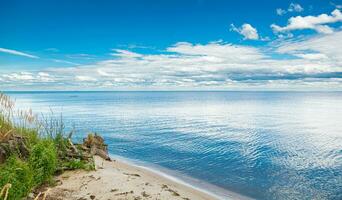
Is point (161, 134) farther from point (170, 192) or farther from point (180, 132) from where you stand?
point (170, 192)

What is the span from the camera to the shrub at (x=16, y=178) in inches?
358

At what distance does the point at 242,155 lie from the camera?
24281 mm

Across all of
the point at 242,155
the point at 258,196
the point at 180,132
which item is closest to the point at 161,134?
the point at 180,132

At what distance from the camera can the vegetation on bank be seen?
961cm

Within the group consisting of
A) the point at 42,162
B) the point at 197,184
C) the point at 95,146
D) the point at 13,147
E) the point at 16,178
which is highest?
the point at 13,147

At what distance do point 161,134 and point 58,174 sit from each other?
75.5 ft

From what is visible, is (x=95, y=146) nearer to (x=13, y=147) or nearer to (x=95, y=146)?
(x=95, y=146)

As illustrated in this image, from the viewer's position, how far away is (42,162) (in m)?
11.4

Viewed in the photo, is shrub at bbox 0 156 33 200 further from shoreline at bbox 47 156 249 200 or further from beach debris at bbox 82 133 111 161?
beach debris at bbox 82 133 111 161

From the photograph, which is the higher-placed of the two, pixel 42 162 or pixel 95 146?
pixel 42 162

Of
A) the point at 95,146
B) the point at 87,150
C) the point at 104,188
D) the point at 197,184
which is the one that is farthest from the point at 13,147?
the point at 197,184

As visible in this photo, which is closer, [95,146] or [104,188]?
[104,188]

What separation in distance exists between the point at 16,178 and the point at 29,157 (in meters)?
1.98

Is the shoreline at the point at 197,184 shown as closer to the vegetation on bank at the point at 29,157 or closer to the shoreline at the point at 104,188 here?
the shoreline at the point at 104,188
